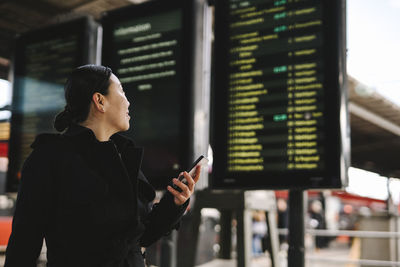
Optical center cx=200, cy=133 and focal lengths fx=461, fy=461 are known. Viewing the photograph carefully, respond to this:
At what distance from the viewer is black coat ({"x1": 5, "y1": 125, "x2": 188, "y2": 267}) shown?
4.51 feet

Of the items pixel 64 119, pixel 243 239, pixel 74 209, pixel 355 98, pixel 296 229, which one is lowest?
pixel 243 239

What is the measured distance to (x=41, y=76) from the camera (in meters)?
4.35

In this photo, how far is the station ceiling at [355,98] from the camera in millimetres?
4883

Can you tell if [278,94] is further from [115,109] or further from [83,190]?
[83,190]

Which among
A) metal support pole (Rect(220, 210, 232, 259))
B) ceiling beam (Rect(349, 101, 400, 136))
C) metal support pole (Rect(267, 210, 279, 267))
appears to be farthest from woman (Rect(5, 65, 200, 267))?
ceiling beam (Rect(349, 101, 400, 136))

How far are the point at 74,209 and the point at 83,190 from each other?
6cm

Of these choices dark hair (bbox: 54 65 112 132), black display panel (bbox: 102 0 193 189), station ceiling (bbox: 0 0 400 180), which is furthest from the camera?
A: station ceiling (bbox: 0 0 400 180)

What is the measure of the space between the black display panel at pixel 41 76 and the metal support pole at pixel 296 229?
2.29 meters

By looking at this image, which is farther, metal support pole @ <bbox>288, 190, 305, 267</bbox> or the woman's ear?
metal support pole @ <bbox>288, 190, 305, 267</bbox>

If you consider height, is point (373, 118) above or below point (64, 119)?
above

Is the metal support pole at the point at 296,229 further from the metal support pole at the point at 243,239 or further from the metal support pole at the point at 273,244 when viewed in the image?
the metal support pole at the point at 273,244

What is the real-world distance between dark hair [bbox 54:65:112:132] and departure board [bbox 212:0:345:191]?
4.36ft

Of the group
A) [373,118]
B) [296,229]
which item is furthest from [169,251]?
[373,118]

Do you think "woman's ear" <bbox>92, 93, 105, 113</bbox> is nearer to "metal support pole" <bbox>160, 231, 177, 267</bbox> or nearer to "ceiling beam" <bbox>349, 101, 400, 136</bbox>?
"metal support pole" <bbox>160, 231, 177, 267</bbox>
